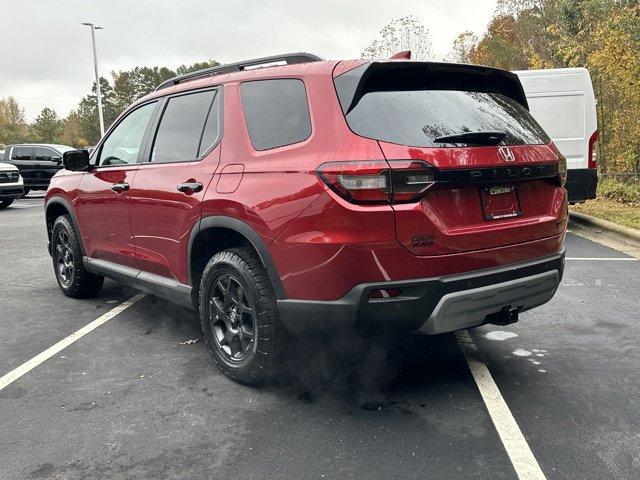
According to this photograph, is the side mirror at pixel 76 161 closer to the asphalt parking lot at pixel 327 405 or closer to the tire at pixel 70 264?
the tire at pixel 70 264

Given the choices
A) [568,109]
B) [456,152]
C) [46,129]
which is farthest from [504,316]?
[46,129]

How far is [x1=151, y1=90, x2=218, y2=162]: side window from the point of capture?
3.72 metres

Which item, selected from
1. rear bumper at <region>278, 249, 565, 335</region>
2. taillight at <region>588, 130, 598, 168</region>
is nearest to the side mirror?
rear bumper at <region>278, 249, 565, 335</region>

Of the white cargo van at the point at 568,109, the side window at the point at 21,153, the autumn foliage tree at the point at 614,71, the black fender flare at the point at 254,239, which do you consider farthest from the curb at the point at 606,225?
the side window at the point at 21,153

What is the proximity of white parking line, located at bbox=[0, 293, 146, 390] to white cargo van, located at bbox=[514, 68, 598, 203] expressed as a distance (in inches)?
278

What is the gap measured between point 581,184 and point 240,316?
719 cm

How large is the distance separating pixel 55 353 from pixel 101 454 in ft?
5.26

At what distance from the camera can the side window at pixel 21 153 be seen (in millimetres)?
Answer: 19169

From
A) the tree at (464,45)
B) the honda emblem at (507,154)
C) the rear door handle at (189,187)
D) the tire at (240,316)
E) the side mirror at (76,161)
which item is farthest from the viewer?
the tree at (464,45)

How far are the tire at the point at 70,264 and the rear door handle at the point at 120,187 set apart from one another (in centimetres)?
108

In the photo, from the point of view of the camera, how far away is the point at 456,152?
9.39 ft

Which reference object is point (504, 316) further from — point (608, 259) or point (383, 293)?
point (608, 259)

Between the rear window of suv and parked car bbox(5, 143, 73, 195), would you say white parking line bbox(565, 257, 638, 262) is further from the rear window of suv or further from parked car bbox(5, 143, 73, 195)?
parked car bbox(5, 143, 73, 195)

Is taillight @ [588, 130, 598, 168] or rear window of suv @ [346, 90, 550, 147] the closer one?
rear window of suv @ [346, 90, 550, 147]
